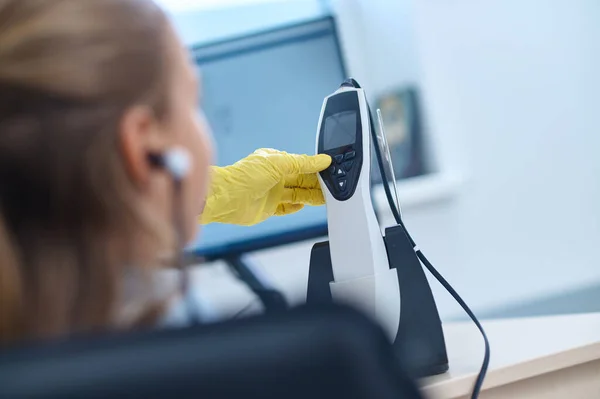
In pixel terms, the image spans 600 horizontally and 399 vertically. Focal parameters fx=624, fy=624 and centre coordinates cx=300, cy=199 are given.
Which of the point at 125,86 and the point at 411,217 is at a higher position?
the point at 125,86

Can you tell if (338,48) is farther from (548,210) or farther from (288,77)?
(548,210)

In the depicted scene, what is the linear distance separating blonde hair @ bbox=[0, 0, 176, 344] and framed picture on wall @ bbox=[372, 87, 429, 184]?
1794 mm

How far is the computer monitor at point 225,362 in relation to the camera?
27 cm

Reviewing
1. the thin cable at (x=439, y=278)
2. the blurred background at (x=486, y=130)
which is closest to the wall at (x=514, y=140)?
the blurred background at (x=486, y=130)

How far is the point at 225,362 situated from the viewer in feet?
0.89

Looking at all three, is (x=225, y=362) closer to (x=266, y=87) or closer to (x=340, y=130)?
(x=340, y=130)

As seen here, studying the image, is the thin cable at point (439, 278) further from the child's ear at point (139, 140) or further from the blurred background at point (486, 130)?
the blurred background at point (486, 130)

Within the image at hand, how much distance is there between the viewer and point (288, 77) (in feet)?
5.01

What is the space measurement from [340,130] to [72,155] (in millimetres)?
435

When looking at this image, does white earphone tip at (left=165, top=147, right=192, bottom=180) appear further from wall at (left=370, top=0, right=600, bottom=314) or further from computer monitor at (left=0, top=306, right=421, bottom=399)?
wall at (left=370, top=0, right=600, bottom=314)

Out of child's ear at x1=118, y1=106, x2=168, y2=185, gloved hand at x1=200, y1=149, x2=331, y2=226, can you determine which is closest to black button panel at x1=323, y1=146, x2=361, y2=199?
gloved hand at x1=200, y1=149, x2=331, y2=226

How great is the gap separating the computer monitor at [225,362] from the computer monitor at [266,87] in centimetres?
122

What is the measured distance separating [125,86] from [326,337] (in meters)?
0.24

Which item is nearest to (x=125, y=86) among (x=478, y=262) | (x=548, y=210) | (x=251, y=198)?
(x=251, y=198)
